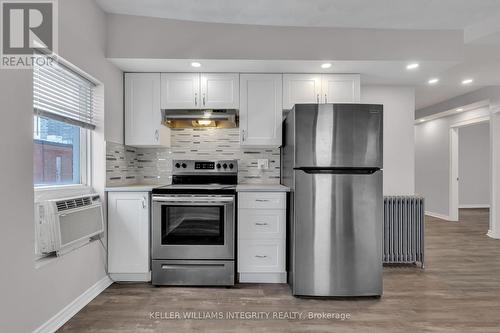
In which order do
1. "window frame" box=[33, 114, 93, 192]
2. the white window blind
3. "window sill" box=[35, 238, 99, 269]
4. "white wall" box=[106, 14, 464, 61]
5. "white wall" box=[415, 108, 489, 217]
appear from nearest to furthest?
"window sill" box=[35, 238, 99, 269], the white window blind, "window frame" box=[33, 114, 93, 192], "white wall" box=[106, 14, 464, 61], "white wall" box=[415, 108, 489, 217]

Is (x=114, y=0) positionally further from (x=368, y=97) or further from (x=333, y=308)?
(x=333, y=308)

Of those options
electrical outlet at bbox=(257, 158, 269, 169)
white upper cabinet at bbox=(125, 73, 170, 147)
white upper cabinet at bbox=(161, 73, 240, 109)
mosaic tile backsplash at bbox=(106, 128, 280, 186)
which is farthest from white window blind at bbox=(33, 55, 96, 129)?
electrical outlet at bbox=(257, 158, 269, 169)

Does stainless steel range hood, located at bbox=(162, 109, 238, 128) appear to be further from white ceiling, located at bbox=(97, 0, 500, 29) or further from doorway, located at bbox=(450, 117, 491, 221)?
doorway, located at bbox=(450, 117, 491, 221)

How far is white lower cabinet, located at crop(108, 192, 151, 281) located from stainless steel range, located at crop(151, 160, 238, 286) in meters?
0.12

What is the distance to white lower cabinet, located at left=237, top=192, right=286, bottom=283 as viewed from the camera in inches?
103

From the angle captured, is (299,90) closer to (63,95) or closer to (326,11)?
(326,11)

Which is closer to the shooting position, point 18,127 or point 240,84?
point 18,127

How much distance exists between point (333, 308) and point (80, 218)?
2163 mm

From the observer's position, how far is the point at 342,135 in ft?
7.54

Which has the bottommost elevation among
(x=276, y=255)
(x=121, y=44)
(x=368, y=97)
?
(x=276, y=255)

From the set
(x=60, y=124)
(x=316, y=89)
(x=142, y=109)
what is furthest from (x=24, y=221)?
(x=316, y=89)

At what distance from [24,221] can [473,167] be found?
976 centimetres

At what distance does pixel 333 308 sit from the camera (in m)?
2.20

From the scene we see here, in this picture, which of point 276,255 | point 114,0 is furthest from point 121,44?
point 276,255
